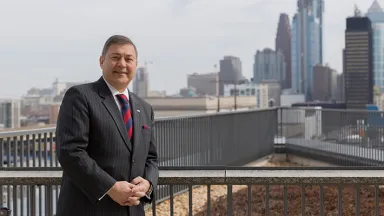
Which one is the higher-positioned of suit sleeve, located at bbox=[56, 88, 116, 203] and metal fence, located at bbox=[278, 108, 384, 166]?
suit sleeve, located at bbox=[56, 88, 116, 203]

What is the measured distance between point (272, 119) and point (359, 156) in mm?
4859

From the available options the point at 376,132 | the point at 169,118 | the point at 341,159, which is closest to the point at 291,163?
the point at 341,159

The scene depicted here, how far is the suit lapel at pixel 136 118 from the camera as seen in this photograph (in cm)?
289

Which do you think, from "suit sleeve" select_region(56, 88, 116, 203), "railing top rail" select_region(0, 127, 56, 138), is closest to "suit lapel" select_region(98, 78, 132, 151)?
"suit sleeve" select_region(56, 88, 116, 203)

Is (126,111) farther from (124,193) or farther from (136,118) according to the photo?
(124,193)

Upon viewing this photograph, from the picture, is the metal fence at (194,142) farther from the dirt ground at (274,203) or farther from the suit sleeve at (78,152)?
the suit sleeve at (78,152)

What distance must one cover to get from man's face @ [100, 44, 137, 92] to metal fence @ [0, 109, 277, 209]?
7.86ft

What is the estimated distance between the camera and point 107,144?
2.79 metres

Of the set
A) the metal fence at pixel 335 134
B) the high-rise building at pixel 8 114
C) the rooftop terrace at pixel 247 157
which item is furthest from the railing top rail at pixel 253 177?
the high-rise building at pixel 8 114

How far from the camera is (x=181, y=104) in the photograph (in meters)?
105

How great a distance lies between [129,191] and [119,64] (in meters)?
0.65

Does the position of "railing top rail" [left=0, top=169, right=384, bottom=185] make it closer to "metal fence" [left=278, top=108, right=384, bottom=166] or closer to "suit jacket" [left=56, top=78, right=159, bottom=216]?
"suit jacket" [left=56, top=78, right=159, bottom=216]

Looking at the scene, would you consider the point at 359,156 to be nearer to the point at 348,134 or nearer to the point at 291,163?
the point at 348,134

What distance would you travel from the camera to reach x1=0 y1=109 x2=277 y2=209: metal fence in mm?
7188
